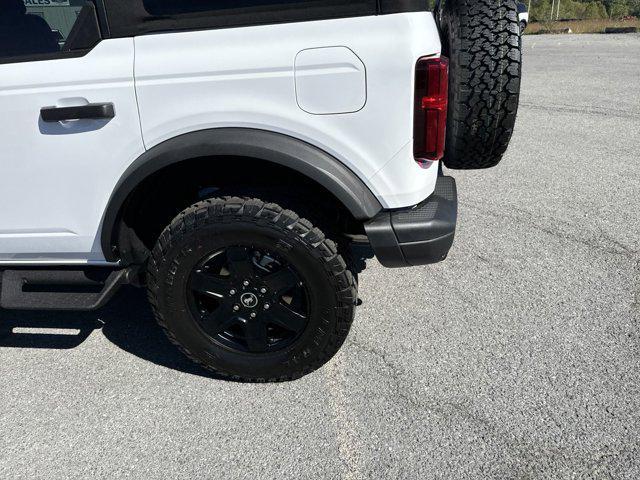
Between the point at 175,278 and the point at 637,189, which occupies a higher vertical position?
the point at 175,278

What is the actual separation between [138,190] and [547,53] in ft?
46.6

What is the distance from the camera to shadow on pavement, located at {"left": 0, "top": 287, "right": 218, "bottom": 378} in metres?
2.75

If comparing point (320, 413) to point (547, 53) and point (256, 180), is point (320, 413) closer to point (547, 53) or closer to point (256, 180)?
point (256, 180)

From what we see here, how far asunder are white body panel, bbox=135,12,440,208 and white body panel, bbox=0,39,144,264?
0.11 meters

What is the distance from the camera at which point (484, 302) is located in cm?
297

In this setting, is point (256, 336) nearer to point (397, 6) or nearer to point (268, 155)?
point (268, 155)

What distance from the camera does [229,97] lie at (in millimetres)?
1976

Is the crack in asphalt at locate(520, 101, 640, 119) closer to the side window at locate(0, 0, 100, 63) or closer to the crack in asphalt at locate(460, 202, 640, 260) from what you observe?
the crack in asphalt at locate(460, 202, 640, 260)

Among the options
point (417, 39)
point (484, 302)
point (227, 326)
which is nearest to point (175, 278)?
point (227, 326)

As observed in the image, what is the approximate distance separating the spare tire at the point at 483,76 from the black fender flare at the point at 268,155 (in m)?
0.63

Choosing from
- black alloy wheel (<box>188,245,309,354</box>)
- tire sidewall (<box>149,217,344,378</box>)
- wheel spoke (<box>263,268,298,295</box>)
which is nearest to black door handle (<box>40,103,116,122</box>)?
tire sidewall (<box>149,217,344,378</box>)

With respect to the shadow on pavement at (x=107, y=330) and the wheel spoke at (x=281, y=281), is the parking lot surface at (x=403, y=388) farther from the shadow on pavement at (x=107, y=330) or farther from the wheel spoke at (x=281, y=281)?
the wheel spoke at (x=281, y=281)

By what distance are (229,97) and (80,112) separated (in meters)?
0.60

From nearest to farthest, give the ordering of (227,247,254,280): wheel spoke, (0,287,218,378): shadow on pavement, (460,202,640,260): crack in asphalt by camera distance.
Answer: (227,247,254,280): wheel spoke, (0,287,218,378): shadow on pavement, (460,202,640,260): crack in asphalt
